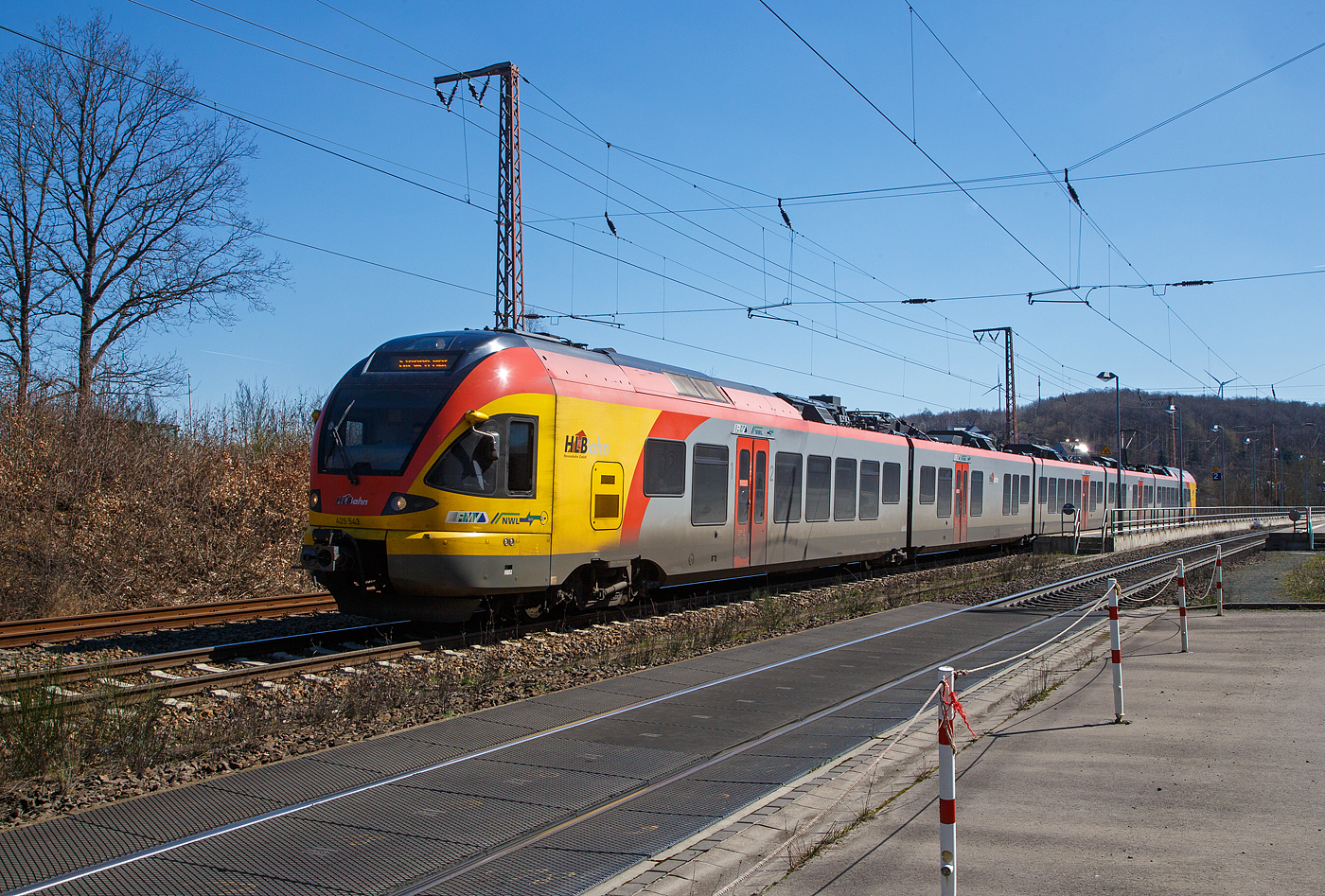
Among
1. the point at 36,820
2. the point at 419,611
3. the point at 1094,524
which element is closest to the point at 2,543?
the point at 419,611

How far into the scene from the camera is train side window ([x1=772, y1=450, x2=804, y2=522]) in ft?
54.9

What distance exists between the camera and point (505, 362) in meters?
11.3

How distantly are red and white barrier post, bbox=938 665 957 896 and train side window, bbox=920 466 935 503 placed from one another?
63.1 feet

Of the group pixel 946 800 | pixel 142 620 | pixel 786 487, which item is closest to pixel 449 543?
pixel 142 620

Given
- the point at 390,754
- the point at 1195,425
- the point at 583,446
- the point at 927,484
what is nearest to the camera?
the point at 390,754

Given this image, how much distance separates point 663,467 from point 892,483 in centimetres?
950

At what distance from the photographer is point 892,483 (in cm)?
2167

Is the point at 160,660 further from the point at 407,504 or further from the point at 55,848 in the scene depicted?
the point at 55,848

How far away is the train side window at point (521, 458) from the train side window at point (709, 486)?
12.1ft

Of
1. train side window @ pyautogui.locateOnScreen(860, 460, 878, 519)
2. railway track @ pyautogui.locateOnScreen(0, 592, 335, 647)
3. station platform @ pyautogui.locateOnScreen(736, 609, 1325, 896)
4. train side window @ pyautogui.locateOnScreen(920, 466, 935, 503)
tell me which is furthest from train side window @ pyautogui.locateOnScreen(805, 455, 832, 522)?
station platform @ pyautogui.locateOnScreen(736, 609, 1325, 896)

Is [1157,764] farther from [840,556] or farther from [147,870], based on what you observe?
[840,556]

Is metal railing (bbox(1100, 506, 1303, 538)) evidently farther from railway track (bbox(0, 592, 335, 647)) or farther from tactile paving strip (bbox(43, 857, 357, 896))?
tactile paving strip (bbox(43, 857, 357, 896))

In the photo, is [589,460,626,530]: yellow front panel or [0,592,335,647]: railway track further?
[589,460,626,530]: yellow front panel

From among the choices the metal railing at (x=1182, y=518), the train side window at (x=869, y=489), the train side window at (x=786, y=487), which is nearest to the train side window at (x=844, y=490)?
the train side window at (x=869, y=489)
